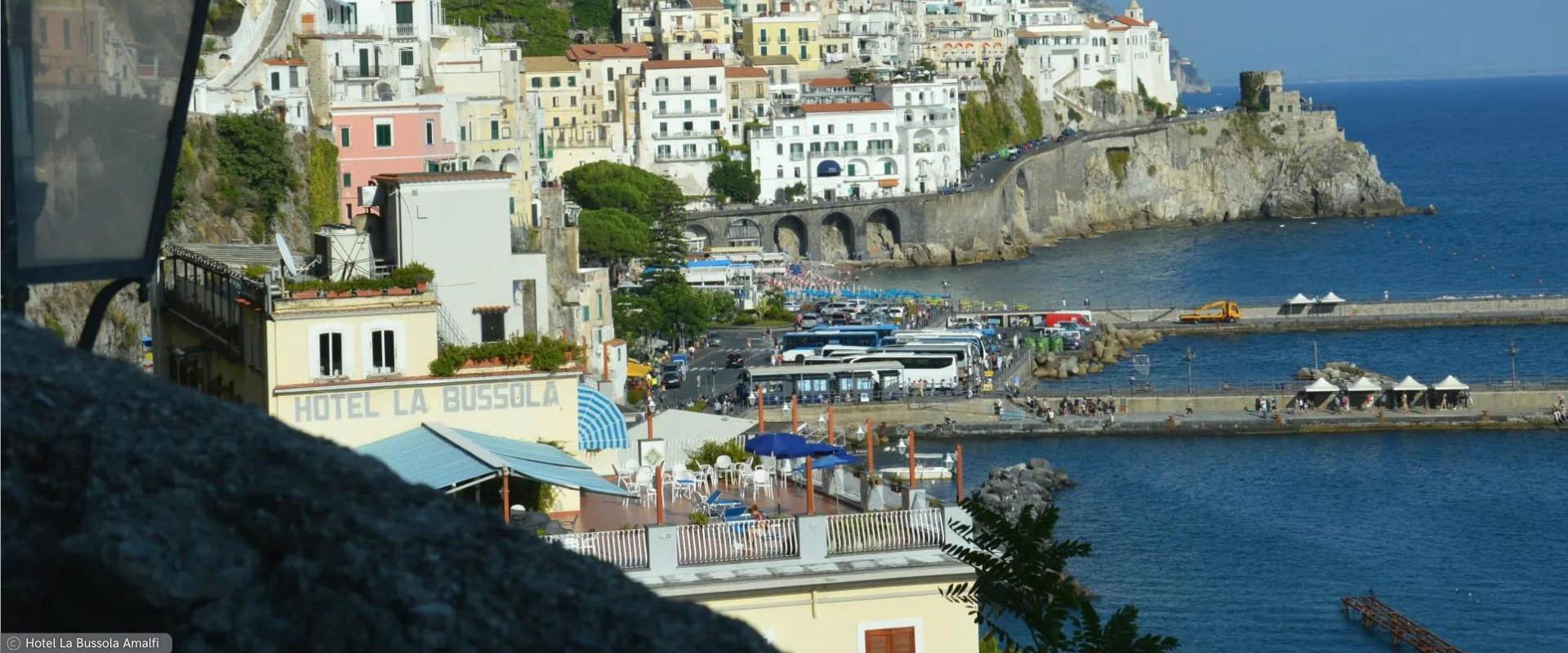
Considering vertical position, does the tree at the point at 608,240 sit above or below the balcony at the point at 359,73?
below

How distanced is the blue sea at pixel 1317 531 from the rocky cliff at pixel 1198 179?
189ft

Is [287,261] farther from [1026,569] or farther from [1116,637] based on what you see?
[1116,637]

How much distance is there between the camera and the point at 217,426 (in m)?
2.45

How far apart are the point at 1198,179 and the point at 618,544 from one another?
4390 inches

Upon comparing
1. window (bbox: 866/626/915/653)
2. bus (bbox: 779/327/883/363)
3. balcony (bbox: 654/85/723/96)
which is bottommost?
window (bbox: 866/626/915/653)

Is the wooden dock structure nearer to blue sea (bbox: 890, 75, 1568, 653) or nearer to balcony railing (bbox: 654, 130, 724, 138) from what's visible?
blue sea (bbox: 890, 75, 1568, 653)

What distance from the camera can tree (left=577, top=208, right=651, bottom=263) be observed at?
72375 mm

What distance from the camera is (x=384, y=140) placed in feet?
142

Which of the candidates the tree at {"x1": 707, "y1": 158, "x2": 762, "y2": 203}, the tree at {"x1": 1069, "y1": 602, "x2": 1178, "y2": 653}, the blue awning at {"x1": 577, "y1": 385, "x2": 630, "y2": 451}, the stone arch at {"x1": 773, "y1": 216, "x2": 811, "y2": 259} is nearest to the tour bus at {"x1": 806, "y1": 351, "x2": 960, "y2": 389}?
the stone arch at {"x1": 773, "y1": 216, "x2": 811, "y2": 259}

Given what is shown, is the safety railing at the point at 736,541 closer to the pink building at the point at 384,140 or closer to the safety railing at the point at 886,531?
the safety railing at the point at 886,531

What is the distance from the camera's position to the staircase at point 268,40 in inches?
1757

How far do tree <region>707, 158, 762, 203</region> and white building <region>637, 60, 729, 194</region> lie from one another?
0.68 m

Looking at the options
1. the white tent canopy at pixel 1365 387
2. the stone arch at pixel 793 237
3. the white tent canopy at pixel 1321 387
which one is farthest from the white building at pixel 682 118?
the white tent canopy at pixel 1365 387

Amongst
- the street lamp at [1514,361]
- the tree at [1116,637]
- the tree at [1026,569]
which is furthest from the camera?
the street lamp at [1514,361]
